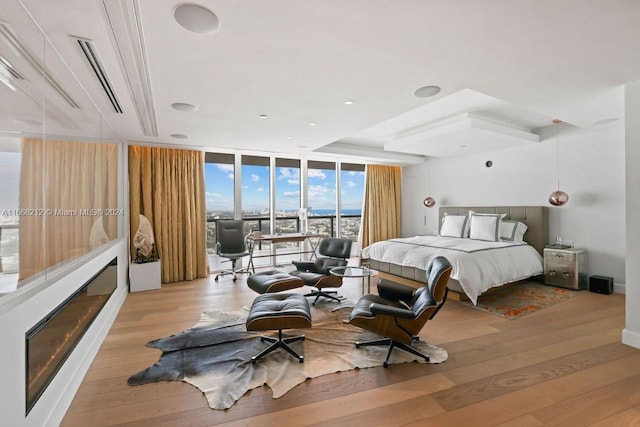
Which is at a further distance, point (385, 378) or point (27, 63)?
point (385, 378)

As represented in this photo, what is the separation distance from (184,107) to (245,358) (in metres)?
2.66

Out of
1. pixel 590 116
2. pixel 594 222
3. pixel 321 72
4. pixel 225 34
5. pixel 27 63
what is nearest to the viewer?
pixel 27 63

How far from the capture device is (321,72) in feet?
7.98

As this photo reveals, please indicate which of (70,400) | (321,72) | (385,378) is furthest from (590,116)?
(70,400)

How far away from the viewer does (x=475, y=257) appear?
3.96m

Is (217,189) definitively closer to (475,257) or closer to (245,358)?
(245,358)

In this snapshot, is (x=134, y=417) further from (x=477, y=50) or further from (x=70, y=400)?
(x=477, y=50)

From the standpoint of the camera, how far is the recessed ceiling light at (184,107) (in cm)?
316

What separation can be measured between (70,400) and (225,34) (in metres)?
2.62

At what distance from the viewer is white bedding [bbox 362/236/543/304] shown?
377 cm

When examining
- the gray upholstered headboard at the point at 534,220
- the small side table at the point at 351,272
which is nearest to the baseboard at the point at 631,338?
the small side table at the point at 351,272

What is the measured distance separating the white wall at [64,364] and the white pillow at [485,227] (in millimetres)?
5527

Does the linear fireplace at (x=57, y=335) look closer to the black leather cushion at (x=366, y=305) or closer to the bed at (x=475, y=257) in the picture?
the black leather cushion at (x=366, y=305)

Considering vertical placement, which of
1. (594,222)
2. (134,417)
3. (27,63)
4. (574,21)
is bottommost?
(134,417)
